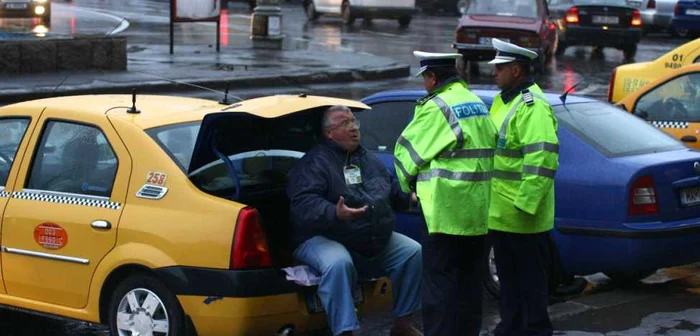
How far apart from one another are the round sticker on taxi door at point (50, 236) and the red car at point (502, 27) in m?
16.3

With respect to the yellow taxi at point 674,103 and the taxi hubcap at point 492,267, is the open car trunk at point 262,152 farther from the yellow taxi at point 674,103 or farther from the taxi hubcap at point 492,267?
the yellow taxi at point 674,103

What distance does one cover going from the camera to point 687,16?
31.4 meters

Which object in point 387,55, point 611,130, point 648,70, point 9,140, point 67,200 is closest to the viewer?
point 67,200

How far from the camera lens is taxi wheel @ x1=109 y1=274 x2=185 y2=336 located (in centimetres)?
595

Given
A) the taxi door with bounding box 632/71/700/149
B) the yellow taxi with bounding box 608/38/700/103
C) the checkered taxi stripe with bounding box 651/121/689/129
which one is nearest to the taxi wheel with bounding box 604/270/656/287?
the taxi door with bounding box 632/71/700/149

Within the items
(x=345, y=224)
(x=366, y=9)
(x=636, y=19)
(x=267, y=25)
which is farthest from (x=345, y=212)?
(x=366, y=9)

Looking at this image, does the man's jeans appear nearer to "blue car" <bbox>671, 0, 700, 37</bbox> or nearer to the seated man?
the seated man

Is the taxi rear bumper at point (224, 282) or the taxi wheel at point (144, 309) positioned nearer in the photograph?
the taxi rear bumper at point (224, 282)

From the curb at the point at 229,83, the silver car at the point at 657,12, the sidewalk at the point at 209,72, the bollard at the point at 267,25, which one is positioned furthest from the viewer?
the silver car at the point at 657,12

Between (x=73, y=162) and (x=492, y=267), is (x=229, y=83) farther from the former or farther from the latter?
(x=73, y=162)

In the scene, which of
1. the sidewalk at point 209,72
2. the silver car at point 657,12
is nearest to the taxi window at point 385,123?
the sidewalk at point 209,72

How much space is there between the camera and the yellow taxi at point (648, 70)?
12.6m

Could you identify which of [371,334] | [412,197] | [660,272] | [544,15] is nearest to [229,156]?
[412,197]

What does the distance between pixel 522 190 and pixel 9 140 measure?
284 cm
